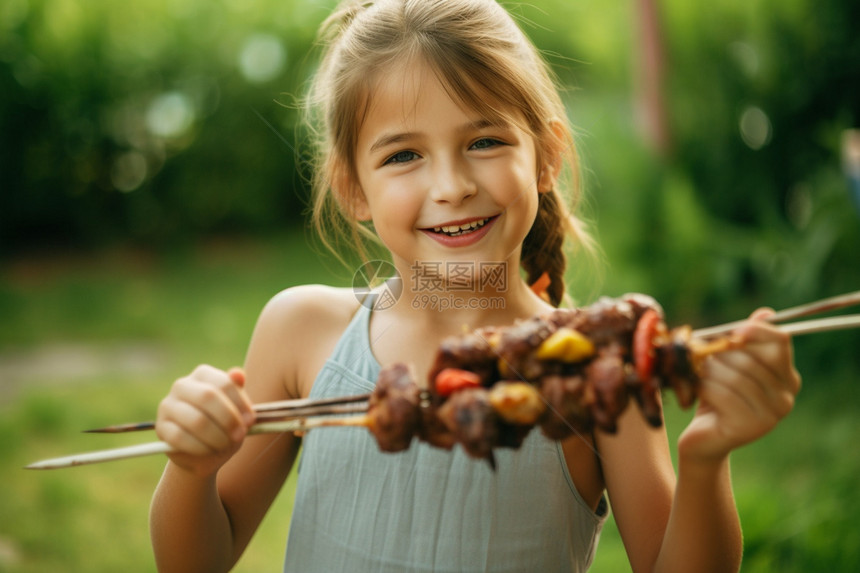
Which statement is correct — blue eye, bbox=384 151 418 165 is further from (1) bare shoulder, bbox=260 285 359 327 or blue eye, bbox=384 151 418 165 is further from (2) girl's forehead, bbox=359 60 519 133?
(1) bare shoulder, bbox=260 285 359 327

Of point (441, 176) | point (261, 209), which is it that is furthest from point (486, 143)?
point (261, 209)

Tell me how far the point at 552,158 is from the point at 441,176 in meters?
0.43

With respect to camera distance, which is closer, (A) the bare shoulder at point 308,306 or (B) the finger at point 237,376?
(B) the finger at point 237,376

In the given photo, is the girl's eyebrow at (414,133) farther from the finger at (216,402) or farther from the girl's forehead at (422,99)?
the finger at (216,402)

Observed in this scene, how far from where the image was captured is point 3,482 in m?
3.90

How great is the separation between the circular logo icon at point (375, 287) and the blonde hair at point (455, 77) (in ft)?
0.44

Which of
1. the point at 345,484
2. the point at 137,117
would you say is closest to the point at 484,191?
the point at 345,484

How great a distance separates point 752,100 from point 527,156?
3801 mm

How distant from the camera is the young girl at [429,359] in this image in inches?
65.1

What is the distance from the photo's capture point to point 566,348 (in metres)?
1.29

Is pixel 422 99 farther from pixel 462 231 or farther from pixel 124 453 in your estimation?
pixel 124 453

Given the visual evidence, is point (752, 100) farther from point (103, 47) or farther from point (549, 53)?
point (103, 47)

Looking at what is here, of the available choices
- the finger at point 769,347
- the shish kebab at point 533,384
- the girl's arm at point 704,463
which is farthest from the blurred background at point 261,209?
the finger at point 769,347

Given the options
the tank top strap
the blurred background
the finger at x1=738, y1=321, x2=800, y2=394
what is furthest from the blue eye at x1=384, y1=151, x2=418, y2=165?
the blurred background
